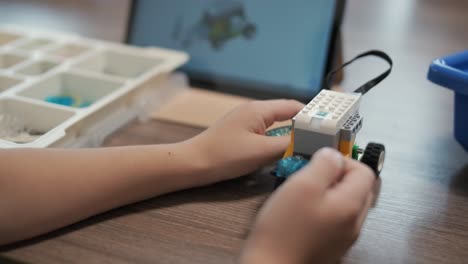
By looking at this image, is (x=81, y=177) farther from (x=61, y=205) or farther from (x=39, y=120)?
(x=39, y=120)

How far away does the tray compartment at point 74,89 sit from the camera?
705mm

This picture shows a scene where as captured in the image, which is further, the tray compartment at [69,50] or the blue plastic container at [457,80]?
the tray compartment at [69,50]

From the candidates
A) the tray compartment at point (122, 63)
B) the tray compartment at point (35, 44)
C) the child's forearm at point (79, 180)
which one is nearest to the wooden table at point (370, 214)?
the child's forearm at point (79, 180)

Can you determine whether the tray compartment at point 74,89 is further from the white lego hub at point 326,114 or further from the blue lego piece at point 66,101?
the white lego hub at point 326,114

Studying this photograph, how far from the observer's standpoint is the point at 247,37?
82cm

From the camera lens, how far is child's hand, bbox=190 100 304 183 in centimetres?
52

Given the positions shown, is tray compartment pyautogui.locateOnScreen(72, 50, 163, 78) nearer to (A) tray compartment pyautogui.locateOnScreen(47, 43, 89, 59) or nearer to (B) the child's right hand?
(A) tray compartment pyautogui.locateOnScreen(47, 43, 89, 59)

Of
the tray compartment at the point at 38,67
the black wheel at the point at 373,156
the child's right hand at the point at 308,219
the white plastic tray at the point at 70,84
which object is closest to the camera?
the child's right hand at the point at 308,219

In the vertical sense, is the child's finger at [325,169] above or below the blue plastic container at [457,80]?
below

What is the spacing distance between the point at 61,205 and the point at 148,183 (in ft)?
0.27

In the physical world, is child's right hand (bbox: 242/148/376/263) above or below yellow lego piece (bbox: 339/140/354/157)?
below

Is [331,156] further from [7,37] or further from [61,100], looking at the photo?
[7,37]

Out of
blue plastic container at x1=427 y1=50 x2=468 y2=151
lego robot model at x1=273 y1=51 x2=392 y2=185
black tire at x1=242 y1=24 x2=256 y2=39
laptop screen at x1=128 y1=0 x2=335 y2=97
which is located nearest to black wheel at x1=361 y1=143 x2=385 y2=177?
lego robot model at x1=273 y1=51 x2=392 y2=185

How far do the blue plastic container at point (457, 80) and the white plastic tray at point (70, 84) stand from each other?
1.19 feet
